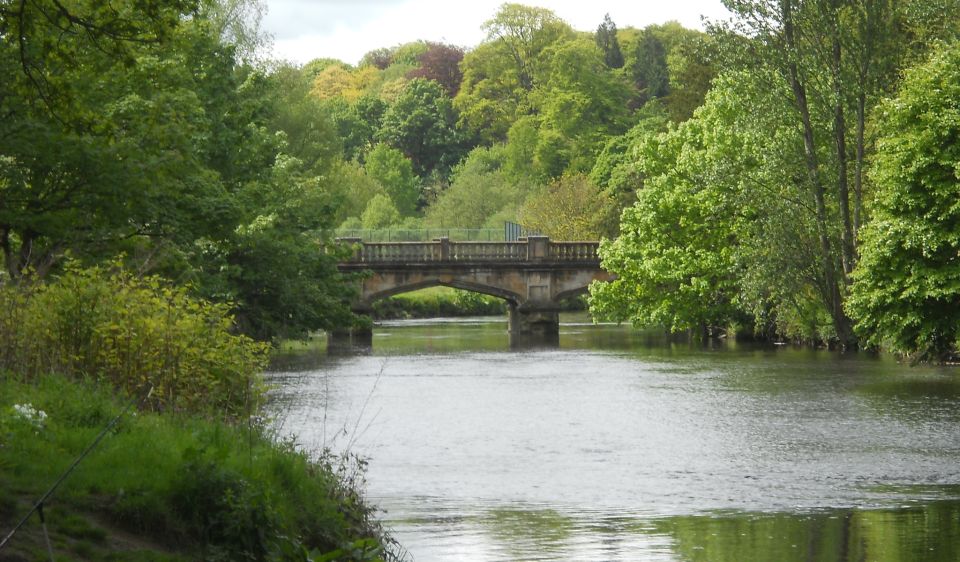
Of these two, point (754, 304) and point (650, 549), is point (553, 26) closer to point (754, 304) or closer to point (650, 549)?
point (754, 304)

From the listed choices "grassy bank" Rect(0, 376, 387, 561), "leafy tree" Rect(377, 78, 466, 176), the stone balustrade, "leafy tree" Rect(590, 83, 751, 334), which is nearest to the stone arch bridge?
the stone balustrade

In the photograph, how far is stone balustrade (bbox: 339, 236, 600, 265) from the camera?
208ft

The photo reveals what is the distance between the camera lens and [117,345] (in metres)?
15.6

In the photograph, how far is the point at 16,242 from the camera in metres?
27.2

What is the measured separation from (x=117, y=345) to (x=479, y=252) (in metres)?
49.2

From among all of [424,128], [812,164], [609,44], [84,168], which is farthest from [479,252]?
[609,44]

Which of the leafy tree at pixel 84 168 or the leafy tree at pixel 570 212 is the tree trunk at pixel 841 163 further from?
the leafy tree at pixel 570 212

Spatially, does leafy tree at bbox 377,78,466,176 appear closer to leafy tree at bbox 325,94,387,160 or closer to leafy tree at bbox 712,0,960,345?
leafy tree at bbox 325,94,387,160

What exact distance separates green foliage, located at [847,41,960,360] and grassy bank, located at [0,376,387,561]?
25862 millimetres

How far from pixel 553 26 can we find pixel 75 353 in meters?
97.8

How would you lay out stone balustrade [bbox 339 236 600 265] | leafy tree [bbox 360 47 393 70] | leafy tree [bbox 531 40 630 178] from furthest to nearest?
leafy tree [bbox 360 47 393 70]
leafy tree [bbox 531 40 630 178]
stone balustrade [bbox 339 236 600 265]

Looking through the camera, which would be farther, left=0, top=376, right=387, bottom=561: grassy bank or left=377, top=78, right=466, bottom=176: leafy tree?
left=377, top=78, right=466, bottom=176: leafy tree

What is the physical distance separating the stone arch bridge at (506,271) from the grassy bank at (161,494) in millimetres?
50045

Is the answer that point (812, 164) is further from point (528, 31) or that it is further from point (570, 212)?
point (528, 31)
